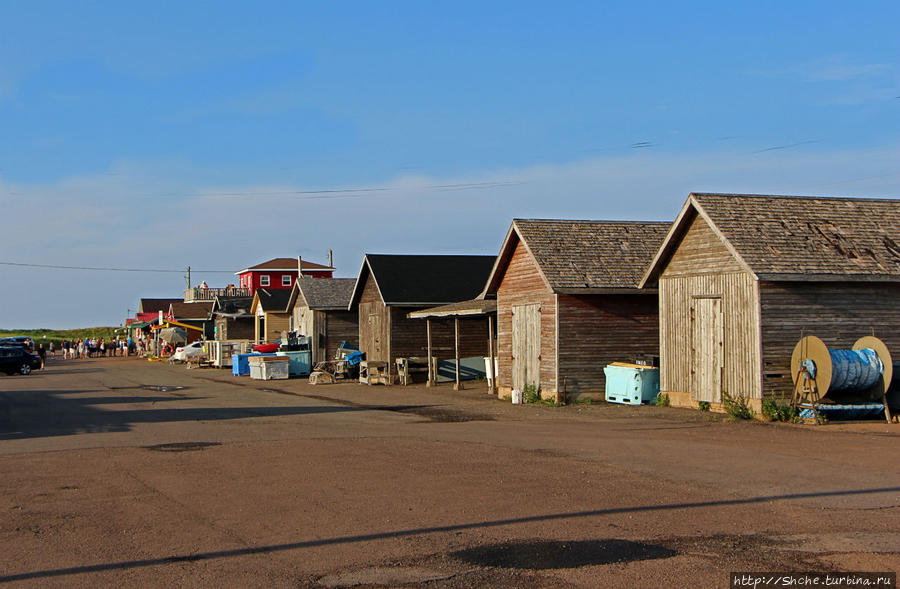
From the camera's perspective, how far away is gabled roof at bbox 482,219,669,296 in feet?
79.3

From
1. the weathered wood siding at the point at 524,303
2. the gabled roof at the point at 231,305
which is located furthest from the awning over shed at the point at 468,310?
the gabled roof at the point at 231,305

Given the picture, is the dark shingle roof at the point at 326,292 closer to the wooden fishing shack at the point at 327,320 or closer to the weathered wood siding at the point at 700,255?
the wooden fishing shack at the point at 327,320

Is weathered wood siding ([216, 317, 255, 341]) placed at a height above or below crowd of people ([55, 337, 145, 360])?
above

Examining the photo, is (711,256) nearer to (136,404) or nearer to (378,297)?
(136,404)

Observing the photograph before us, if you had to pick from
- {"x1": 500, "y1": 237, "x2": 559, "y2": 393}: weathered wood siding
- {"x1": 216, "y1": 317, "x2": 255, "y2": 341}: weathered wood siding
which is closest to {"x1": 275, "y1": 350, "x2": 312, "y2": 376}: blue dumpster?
{"x1": 500, "y1": 237, "x2": 559, "y2": 393}: weathered wood siding

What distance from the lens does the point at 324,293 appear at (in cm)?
4541

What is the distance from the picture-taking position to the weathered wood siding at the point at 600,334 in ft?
79.7

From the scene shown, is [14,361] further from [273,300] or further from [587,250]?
[587,250]

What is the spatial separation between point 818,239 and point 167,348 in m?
58.4

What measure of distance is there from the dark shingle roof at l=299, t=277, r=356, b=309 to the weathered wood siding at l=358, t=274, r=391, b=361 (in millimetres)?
3442

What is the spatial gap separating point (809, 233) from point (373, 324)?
21569 millimetres

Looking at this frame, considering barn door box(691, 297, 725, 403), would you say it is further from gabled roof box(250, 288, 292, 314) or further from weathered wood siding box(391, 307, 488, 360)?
gabled roof box(250, 288, 292, 314)

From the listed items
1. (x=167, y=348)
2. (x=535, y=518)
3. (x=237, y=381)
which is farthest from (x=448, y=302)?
(x=167, y=348)

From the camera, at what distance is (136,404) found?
25.0 meters
